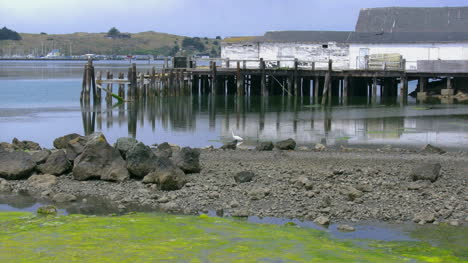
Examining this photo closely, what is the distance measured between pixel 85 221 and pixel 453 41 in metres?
41.4

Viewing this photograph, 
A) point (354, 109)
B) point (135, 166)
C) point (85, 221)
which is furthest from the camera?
point (354, 109)

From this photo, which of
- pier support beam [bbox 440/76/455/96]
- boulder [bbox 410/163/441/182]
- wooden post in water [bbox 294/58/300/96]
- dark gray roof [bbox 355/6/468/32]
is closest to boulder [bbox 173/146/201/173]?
boulder [bbox 410/163/441/182]

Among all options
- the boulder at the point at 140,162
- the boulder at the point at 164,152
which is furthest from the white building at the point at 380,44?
the boulder at the point at 140,162

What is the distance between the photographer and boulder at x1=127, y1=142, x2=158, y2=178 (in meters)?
18.0

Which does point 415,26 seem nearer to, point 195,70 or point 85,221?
point 195,70

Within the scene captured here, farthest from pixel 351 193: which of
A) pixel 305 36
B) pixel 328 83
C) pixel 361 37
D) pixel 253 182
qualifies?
pixel 305 36

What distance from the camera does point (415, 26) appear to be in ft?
178

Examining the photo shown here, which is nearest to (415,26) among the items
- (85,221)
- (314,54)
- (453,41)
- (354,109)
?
(453,41)

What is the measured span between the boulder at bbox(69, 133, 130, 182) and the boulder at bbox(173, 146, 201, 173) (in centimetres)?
134

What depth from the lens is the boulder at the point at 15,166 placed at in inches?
734

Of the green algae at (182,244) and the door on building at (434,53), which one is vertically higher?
the door on building at (434,53)

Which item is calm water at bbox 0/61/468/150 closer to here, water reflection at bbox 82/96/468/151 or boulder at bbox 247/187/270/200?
water reflection at bbox 82/96/468/151

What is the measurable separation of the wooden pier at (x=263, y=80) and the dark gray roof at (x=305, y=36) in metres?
2.24

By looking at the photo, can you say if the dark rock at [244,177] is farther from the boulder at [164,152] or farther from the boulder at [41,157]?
the boulder at [41,157]
